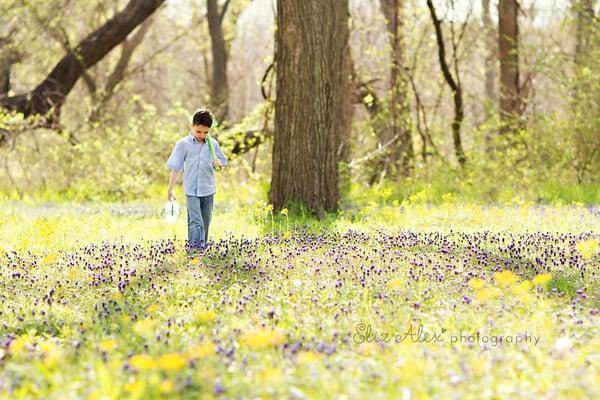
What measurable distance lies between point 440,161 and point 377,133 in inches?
59.7

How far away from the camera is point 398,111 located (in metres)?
15.6

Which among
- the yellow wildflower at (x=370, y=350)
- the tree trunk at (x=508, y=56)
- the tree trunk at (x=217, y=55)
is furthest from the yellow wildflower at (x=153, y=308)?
the tree trunk at (x=217, y=55)

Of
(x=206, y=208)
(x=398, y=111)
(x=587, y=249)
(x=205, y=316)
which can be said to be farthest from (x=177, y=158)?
(x=398, y=111)

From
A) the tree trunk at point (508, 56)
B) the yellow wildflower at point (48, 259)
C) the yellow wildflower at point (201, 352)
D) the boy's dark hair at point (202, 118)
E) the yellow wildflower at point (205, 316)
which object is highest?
the tree trunk at point (508, 56)

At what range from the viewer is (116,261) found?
6.70 metres

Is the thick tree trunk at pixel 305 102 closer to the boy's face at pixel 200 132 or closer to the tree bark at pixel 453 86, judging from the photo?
the boy's face at pixel 200 132

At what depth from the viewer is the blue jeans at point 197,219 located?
24.6ft

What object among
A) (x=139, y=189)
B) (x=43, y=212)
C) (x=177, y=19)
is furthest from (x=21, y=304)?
(x=177, y=19)

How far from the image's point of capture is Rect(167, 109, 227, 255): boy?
7.54 m

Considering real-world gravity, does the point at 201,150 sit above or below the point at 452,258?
above

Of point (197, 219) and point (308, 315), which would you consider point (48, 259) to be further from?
point (308, 315)

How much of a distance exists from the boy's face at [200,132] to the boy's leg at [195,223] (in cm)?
62

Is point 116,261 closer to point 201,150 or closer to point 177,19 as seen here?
point 201,150

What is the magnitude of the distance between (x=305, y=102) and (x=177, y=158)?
253cm
